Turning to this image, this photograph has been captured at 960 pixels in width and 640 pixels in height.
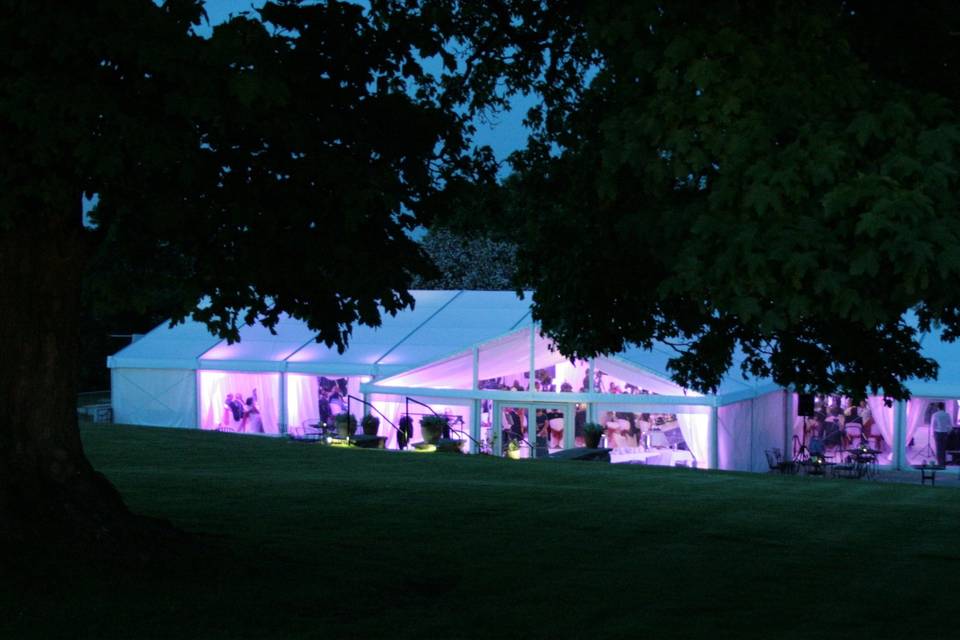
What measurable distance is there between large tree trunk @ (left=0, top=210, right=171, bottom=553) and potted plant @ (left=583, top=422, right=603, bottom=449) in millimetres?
18023

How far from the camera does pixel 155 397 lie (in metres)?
33.9

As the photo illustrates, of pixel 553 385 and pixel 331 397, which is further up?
pixel 553 385

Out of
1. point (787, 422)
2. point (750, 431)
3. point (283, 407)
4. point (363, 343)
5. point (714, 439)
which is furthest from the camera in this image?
point (283, 407)

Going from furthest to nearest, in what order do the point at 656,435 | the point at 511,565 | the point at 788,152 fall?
the point at 656,435 → the point at 511,565 → the point at 788,152

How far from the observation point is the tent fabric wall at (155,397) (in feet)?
109

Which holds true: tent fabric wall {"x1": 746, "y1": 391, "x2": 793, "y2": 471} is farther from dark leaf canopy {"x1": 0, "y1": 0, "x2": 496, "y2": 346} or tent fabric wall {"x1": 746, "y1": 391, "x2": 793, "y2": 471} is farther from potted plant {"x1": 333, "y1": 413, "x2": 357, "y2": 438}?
dark leaf canopy {"x1": 0, "y1": 0, "x2": 496, "y2": 346}

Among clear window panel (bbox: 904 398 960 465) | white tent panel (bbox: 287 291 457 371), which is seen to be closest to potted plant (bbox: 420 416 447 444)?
white tent panel (bbox: 287 291 457 371)

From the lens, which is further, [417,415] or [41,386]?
[417,415]

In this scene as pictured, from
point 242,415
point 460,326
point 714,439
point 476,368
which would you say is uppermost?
point 460,326

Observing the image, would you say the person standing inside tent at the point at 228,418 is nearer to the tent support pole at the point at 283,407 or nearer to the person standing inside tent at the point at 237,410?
the person standing inside tent at the point at 237,410

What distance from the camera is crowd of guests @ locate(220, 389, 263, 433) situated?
32.4 m

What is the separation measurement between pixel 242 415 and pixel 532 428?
370 inches

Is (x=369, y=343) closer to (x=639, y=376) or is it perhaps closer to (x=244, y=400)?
(x=244, y=400)

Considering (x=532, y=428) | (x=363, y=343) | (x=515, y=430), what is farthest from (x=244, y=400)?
(x=532, y=428)
